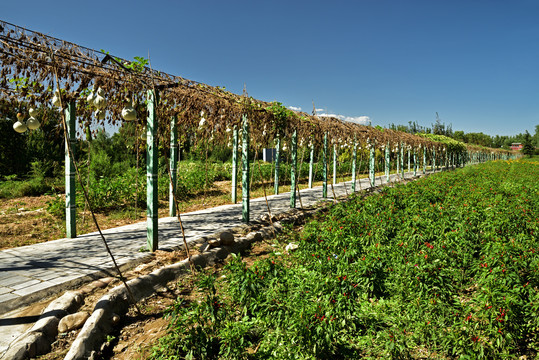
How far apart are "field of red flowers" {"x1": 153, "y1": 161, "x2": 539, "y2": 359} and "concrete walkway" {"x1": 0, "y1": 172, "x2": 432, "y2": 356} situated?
156 centimetres

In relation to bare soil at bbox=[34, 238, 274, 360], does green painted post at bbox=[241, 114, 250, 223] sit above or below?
above

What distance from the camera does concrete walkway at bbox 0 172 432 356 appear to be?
3.46 m

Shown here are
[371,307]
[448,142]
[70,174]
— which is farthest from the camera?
[448,142]

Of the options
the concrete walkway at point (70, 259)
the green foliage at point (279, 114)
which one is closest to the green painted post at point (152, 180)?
the concrete walkway at point (70, 259)

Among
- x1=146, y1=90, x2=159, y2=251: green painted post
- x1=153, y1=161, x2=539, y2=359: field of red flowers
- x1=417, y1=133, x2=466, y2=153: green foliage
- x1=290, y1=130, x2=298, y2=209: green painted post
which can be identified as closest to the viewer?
x1=153, y1=161, x2=539, y2=359: field of red flowers

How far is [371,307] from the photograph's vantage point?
3189 mm

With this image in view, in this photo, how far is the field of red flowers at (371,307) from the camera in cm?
253

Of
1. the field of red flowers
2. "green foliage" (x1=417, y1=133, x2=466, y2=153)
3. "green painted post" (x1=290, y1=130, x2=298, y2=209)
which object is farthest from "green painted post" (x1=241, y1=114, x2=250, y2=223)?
"green foliage" (x1=417, y1=133, x2=466, y2=153)

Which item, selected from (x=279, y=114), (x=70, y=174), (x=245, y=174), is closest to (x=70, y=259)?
(x=70, y=174)

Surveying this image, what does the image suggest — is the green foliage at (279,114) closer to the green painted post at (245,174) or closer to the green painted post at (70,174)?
the green painted post at (245,174)

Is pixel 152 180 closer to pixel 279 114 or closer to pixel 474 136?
pixel 279 114

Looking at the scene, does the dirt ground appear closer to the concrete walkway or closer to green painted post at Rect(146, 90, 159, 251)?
the concrete walkway

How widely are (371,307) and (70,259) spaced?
14.1 feet

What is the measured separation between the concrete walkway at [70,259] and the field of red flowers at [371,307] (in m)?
1.56
